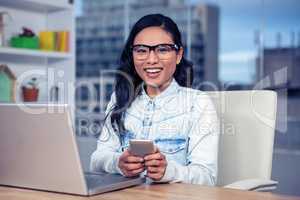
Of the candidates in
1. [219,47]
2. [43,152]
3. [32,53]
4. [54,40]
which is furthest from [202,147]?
[219,47]

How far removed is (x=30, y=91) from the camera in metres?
3.06

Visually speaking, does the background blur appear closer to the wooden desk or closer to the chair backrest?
the chair backrest

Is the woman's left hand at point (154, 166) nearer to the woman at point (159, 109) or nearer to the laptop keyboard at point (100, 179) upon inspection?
the laptop keyboard at point (100, 179)

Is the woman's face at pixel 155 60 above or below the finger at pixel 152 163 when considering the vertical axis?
above

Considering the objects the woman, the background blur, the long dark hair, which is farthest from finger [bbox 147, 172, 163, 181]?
the background blur

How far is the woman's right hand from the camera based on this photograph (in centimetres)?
126

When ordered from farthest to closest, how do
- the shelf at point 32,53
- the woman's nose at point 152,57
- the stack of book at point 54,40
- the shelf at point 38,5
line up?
1. the stack of book at point 54,40
2. the shelf at point 38,5
3. the shelf at point 32,53
4. the woman's nose at point 152,57

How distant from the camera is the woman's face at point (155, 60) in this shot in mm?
1649

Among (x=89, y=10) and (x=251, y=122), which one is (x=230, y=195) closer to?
(x=251, y=122)

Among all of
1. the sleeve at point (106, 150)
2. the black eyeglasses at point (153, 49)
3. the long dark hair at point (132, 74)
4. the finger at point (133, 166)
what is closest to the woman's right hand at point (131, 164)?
the finger at point (133, 166)

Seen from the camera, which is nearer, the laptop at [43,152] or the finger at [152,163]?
the laptop at [43,152]

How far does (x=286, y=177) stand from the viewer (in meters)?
4.49

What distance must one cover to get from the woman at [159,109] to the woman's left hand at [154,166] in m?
0.23

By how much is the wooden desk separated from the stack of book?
210 centimetres
